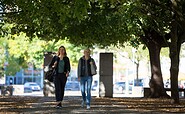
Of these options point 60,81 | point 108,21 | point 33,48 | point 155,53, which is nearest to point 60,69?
point 60,81

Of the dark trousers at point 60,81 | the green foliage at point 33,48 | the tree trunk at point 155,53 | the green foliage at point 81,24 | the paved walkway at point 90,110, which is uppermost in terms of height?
the green foliage at point 33,48

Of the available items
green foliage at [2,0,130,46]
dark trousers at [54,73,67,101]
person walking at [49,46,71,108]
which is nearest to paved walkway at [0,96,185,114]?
dark trousers at [54,73,67,101]

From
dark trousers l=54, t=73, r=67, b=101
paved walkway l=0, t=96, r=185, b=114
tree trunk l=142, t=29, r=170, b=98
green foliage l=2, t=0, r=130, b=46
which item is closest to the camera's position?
paved walkway l=0, t=96, r=185, b=114

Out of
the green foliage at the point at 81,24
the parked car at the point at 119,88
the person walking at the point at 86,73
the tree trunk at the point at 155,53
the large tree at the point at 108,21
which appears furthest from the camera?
the parked car at the point at 119,88

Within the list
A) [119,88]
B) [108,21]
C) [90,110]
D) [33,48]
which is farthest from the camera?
[119,88]

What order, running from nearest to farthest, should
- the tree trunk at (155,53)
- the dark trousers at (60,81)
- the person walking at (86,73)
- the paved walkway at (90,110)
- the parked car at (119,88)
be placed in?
the paved walkway at (90,110) < the person walking at (86,73) < the dark trousers at (60,81) < the tree trunk at (155,53) < the parked car at (119,88)

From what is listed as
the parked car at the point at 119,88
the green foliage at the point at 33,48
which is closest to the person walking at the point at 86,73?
the green foliage at the point at 33,48

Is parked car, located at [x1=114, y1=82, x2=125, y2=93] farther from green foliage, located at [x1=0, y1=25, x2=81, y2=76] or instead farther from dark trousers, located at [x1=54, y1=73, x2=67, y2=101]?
dark trousers, located at [x1=54, y1=73, x2=67, y2=101]

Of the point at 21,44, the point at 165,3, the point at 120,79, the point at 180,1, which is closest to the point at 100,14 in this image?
the point at 165,3

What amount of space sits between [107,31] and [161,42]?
3606mm

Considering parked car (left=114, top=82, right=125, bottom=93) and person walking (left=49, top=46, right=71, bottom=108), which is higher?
person walking (left=49, top=46, right=71, bottom=108)

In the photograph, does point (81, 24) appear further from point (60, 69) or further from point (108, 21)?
point (60, 69)

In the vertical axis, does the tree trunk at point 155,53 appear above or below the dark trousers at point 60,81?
above

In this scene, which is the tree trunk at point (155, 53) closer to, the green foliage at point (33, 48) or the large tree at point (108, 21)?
the large tree at point (108, 21)
